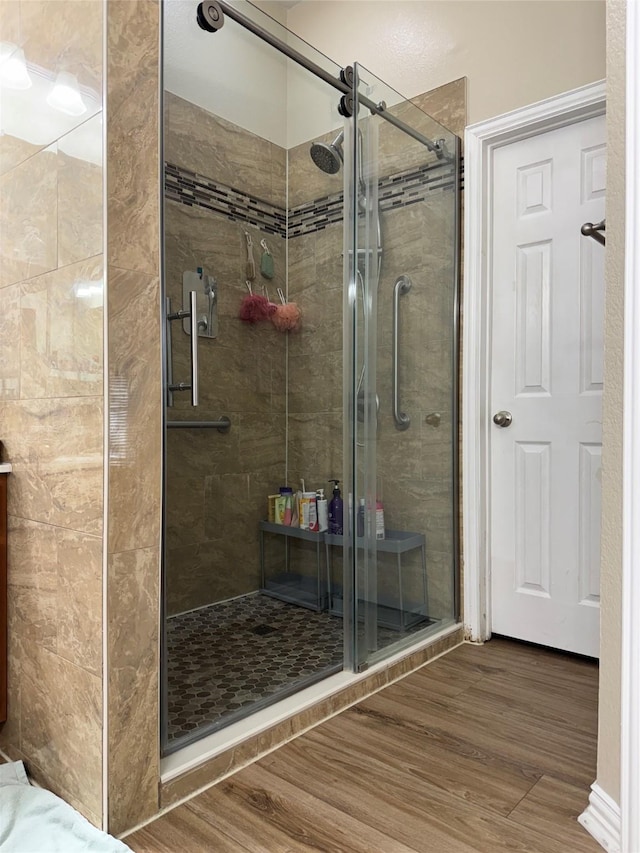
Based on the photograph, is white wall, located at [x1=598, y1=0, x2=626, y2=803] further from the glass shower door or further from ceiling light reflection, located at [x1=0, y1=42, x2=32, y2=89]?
ceiling light reflection, located at [x1=0, y1=42, x2=32, y2=89]

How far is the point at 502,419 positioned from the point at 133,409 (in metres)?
1.60

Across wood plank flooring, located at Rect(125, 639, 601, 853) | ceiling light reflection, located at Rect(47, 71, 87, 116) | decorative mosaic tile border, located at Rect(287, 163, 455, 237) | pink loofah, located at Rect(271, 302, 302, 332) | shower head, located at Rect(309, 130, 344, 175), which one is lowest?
wood plank flooring, located at Rect(125, 639, 601, 853)

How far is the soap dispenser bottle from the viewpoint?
2.24 meters

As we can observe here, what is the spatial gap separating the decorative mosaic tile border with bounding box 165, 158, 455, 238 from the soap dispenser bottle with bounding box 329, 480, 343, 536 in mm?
1065

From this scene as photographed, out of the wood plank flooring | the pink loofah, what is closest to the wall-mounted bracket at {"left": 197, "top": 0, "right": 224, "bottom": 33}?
the pink loofah

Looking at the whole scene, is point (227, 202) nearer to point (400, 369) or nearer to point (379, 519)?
point (400, 369)

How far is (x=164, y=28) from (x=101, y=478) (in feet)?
3.55

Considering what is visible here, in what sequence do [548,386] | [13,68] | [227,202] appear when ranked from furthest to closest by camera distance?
[227,202]
[548,386]
[13,68]

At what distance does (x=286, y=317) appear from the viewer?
8.57 feet

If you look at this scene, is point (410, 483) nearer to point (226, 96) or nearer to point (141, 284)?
point (141, 284)

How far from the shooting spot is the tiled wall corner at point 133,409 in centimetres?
123

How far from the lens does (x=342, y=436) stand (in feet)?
6.93

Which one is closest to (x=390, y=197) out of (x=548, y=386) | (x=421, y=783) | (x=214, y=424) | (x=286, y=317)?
(x=286, y=317)

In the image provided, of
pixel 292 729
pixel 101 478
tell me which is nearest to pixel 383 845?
pixel 292 729
